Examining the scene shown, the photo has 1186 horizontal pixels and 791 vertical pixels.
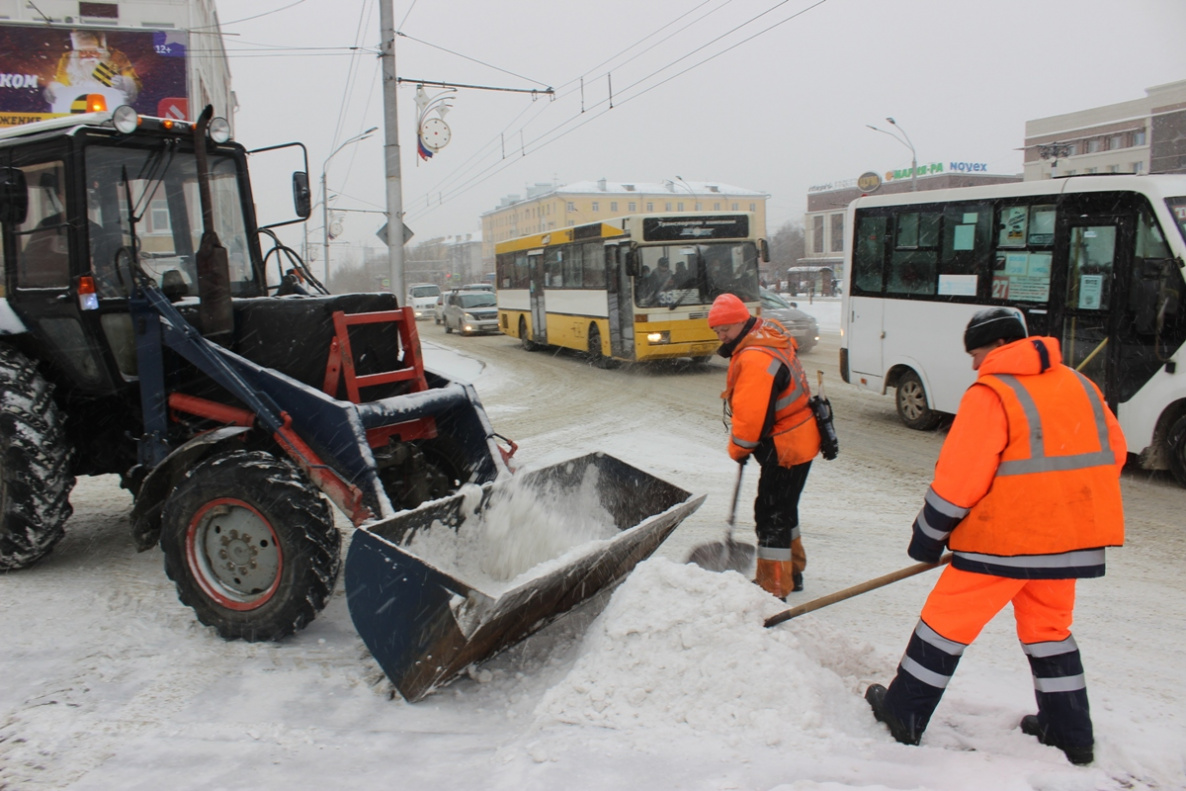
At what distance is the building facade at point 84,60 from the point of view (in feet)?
77.9

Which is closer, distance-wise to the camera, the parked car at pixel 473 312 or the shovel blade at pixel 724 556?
the shovel blade at pixel 724 556

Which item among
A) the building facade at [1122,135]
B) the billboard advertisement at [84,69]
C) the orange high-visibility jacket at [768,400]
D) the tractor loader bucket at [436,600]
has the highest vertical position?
the building facade at [1122,135]

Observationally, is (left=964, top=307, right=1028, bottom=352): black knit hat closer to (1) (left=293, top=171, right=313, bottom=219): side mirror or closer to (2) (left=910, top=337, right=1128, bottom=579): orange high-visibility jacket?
(2) (left=910, top=337, right=1128, bottom=579): orange high-visibility jacket

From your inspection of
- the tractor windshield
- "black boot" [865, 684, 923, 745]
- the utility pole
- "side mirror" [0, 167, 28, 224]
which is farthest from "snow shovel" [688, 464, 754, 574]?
the utility pole

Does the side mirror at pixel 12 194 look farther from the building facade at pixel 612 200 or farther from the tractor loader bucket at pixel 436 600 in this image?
the building facade at pixel 612 200

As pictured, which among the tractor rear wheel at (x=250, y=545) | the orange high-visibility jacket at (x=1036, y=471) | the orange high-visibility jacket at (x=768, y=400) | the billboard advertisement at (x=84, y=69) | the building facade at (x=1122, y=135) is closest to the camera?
the orange high-visibility jacket at (x=1036, y=471)

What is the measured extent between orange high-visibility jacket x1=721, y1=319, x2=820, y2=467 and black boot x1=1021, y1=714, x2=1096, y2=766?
172 centimetres

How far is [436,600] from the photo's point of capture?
3.34 meters

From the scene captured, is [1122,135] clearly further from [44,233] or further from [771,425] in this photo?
[44,233]

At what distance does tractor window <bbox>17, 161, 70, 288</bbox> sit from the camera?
16.1 ft

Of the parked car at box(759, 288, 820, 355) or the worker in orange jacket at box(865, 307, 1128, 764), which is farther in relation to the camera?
the parked car at box(759, 288, 820, 355)

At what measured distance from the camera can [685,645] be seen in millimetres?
3426

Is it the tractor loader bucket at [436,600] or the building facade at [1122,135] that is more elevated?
the building facade at [1122,135]

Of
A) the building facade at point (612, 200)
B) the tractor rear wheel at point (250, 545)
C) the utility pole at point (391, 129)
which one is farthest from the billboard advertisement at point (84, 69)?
the building facade at point (612, 200)
